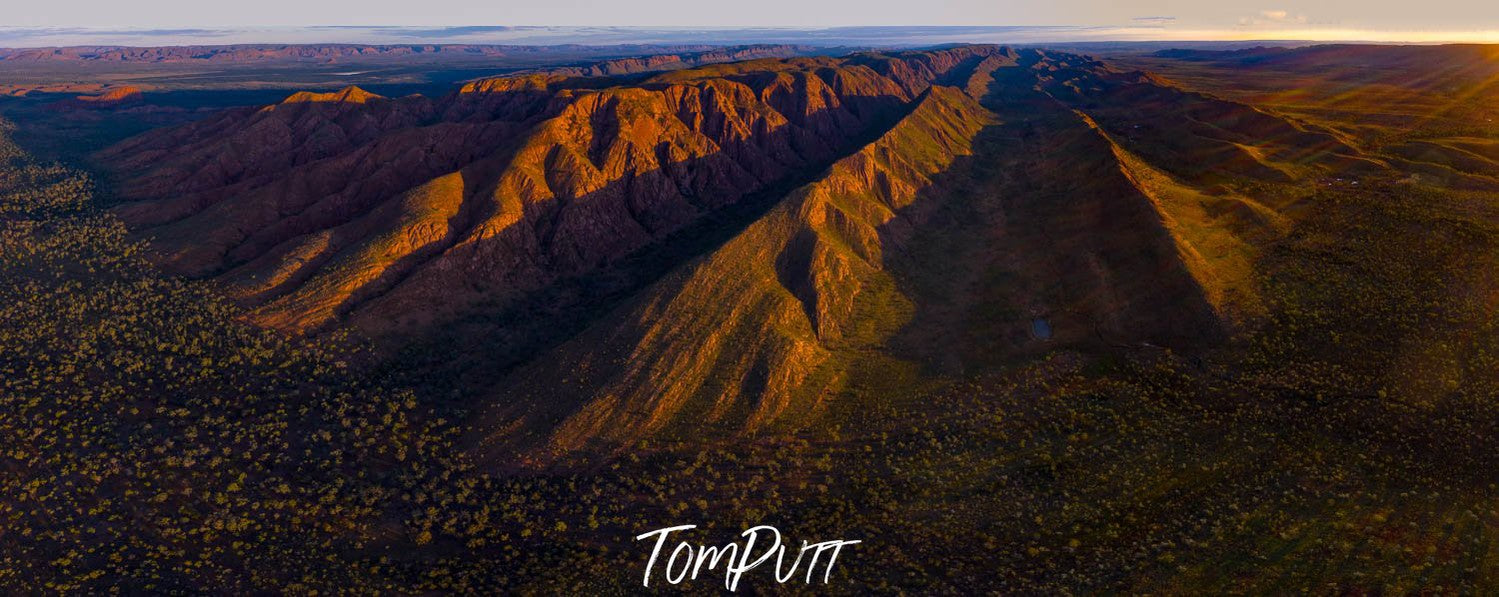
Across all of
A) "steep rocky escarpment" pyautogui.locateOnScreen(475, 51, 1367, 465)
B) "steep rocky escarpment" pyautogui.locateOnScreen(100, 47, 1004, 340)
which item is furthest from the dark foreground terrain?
"steep rocky escarpment" pyautogui.locateOnScreen(100, 47, 1004, 340)

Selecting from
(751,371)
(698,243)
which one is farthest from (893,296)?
(698,243)

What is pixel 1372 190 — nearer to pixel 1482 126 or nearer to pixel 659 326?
pixel 1482 126

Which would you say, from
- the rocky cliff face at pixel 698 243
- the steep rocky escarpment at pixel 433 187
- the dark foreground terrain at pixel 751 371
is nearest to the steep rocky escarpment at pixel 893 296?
the rocky cliff face at pixel 698 243

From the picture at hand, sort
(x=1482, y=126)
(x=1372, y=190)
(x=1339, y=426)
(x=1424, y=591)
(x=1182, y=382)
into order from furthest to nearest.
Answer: (x=1482, y=126) → (x=1372, y=190) → (x=1182, y=382) → (x=1339, y=426) → (x=1424, y=591)

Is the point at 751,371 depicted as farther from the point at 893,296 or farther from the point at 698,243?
the point at 698,243

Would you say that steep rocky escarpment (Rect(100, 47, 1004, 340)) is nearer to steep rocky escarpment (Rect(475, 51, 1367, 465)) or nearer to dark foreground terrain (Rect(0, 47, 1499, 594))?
dark foreground terrain (Rect(0, 47, 1499, 594))

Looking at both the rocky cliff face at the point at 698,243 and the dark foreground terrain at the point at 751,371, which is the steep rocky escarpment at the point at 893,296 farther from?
the dark foreground terrain at the point at 751,371

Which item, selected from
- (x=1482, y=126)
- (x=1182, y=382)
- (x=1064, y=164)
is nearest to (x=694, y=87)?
(x=1064, y=164)

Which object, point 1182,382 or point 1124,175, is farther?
point 1124,175
